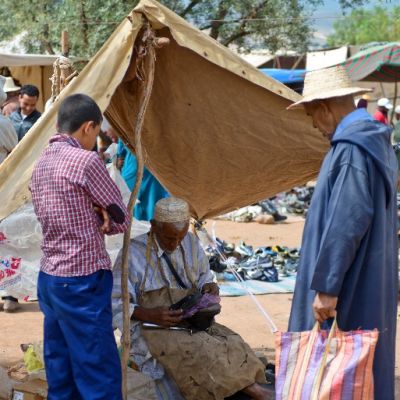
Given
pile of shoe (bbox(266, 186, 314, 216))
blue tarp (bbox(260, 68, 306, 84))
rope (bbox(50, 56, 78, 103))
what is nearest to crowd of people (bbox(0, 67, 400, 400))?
rope (bbox(50, 56, 78, 103))

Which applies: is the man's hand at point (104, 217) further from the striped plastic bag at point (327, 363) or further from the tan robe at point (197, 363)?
the striped plastic bag at point (327, 363)

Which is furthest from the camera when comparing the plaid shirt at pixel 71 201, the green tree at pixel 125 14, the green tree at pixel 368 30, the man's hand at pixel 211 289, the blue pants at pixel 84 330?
the green tree at pixel 368 30

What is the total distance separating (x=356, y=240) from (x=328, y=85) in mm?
760

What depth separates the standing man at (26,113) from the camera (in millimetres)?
8672

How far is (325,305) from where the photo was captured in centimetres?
341

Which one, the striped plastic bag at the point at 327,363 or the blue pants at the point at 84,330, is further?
the blue pants at the point at 84,330

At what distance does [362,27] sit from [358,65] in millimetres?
58044

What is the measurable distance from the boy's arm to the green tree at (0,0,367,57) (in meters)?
14.6

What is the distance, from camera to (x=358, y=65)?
1573 centimetres

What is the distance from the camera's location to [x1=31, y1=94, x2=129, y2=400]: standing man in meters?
3.89

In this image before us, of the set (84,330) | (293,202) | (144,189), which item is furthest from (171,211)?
(293,202)

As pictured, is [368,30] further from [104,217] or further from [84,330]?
[84,330]

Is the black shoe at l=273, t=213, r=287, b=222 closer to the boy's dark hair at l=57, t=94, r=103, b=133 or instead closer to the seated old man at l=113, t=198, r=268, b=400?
the seated old man at l=113, t=198, r=268, b=400

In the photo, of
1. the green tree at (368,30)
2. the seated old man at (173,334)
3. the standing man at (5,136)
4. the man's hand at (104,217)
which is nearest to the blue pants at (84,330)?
the man's hand at (104,217)
